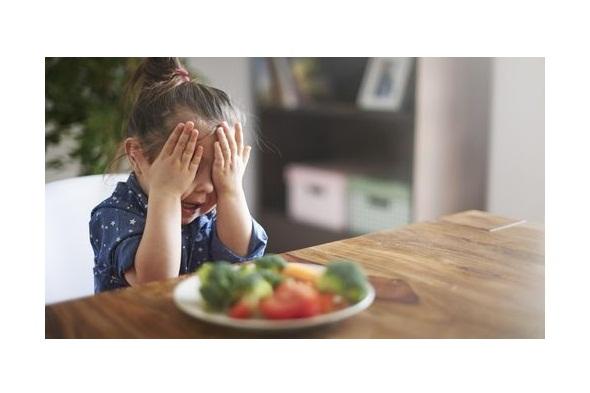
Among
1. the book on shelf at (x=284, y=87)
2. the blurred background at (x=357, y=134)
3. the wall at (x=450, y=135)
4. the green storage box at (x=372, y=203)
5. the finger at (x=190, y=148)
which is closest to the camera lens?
the finger at (x=190, y=148)

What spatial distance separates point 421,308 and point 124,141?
0.48 meters

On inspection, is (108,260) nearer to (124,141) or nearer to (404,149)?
(124,141)

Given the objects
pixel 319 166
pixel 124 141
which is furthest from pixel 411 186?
pixel 124 141

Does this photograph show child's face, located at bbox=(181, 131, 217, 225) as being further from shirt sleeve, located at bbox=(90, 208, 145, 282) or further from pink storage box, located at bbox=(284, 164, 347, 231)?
pink storage box, located at bbox=(284, 164, 347, 231)

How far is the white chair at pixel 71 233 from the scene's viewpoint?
3.42ft

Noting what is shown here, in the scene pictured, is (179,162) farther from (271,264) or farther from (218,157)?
(271,264)

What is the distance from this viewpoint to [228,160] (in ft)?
3.21

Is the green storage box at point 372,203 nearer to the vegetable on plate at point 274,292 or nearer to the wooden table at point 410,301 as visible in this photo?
the wooden table at point 410,301

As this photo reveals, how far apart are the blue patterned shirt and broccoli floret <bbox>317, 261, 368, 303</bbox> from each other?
0.27m

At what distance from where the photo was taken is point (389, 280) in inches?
34.7

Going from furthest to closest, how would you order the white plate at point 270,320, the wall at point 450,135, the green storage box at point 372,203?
the green storage box at point 372,203 < the wall at point 450,135 < the white plate at point 270,320

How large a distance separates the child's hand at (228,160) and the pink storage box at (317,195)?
43.6 inches

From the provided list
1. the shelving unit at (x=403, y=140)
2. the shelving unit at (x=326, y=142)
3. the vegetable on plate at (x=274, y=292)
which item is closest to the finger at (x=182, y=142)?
the vegetable on plate at (x=274, y=292)

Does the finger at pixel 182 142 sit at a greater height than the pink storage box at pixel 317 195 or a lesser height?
greater
